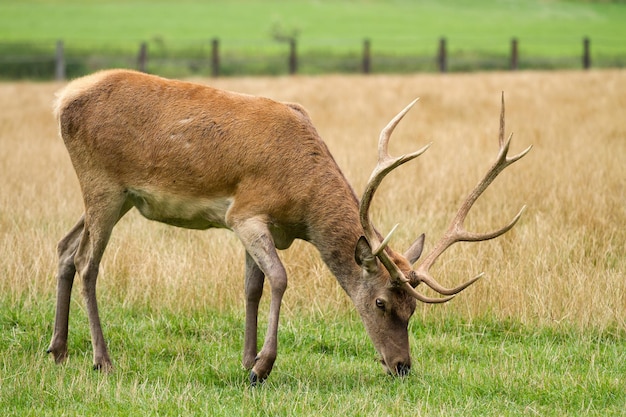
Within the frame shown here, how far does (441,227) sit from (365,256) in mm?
3576

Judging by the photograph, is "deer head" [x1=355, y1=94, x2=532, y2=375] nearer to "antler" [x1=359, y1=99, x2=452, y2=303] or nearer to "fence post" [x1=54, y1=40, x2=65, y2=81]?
"antler" [x1=359, y1=99, x2=452, y2=303]

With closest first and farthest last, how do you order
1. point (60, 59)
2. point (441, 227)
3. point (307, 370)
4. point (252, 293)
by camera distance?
point (307, 370) → point (252, 293) → point (441, 227) → point (60, 59)

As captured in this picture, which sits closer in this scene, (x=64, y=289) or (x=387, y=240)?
(x=387, y=240)

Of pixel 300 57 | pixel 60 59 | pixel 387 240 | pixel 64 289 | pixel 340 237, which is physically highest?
pixel 387 240

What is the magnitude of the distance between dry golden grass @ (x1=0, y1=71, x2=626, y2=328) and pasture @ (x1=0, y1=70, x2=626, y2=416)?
0.02m

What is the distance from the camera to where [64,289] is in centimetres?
613

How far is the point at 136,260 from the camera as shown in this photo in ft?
24.6

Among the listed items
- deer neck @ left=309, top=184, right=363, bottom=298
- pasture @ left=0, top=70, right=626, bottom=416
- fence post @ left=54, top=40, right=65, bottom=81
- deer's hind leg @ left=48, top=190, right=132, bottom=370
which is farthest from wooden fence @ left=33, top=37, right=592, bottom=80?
deer neck @ left=309, top=184, right=363, bottom=298

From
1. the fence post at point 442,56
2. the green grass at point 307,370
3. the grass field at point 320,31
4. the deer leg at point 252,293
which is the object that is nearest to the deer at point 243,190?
the deer leg at point 252,293

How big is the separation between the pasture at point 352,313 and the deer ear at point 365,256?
2.19 ft

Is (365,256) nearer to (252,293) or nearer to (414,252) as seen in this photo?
(414,252)

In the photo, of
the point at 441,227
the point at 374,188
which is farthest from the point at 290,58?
the point at 374,188

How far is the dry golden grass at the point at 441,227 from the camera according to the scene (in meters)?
6.93

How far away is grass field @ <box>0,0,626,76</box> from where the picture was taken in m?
41.3
